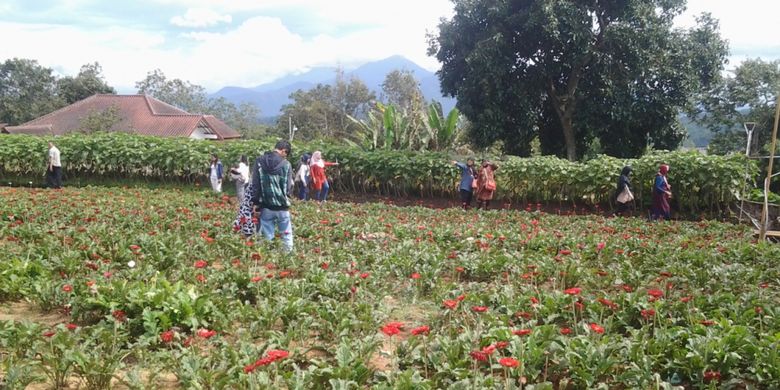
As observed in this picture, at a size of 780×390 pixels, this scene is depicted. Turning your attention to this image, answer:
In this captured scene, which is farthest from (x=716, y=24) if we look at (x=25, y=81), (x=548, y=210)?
(x=25, y=81)

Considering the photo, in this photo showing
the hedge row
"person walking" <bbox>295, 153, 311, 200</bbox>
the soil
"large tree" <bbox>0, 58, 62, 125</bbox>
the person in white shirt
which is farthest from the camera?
"large tree" <bbox>0, 58, 62, 125</bbox>

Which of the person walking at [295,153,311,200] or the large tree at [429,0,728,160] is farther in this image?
the large tree at [429,0,728,160]

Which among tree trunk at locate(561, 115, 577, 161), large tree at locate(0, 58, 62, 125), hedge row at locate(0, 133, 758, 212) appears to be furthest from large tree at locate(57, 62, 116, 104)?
tree trunk at locate(561, 115, 577, 161)

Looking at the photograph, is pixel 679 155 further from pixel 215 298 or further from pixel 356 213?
pixel 215 298

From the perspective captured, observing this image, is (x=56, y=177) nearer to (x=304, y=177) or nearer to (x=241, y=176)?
(x=241, y=176)

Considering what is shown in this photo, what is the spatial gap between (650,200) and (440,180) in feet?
20.1

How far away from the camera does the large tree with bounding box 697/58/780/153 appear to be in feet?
111

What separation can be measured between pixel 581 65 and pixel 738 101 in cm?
1912

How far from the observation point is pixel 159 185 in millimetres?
21234

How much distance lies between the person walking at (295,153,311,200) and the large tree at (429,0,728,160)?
722 centimetres

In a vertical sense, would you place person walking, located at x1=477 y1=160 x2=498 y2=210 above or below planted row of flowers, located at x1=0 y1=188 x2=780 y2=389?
above

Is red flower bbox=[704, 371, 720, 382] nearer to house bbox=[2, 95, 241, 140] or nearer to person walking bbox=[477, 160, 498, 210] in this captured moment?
person walking bbox=[477, 160, 498, 210]

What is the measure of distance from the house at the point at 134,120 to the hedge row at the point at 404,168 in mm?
19945

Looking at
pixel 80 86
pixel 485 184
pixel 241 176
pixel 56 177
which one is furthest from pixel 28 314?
pixel 80 86
